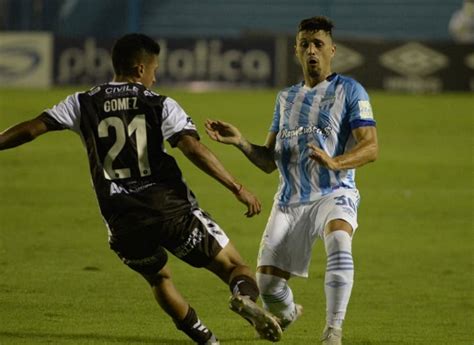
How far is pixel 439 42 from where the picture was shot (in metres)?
31.7

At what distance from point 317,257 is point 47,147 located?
460 inches

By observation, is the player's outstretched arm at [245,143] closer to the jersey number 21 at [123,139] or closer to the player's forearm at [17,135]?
the jersey number 21 at [123,139]

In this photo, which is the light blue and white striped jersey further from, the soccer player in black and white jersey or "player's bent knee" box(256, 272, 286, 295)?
the soccer player in black and white jersey

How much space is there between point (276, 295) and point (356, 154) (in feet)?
3.73

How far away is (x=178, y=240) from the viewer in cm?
736

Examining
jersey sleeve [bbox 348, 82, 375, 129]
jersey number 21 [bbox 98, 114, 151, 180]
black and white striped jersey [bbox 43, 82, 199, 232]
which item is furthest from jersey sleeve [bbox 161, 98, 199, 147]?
jersey sleeve [bbox 348, 82, 375, 129]

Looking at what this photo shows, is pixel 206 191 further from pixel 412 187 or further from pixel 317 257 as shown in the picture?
pixel 317 257

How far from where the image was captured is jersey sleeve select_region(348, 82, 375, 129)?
26.1 ft

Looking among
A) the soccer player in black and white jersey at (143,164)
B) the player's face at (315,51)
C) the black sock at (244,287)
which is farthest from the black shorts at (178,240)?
the player's face at (315,51)

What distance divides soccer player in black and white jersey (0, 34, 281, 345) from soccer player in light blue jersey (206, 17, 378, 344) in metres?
0.68

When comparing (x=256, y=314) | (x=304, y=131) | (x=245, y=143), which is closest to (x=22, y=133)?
(x=245, y=143)

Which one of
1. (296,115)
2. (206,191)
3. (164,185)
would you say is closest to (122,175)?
(164,185)

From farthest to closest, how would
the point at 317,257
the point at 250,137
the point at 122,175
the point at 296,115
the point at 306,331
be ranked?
1. the point at 250,137
2. the point at 317,257
3. the point at 306,331
4. the point at 296,115
5. the point at 122,175

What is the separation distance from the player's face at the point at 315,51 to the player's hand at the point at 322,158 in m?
0.81
